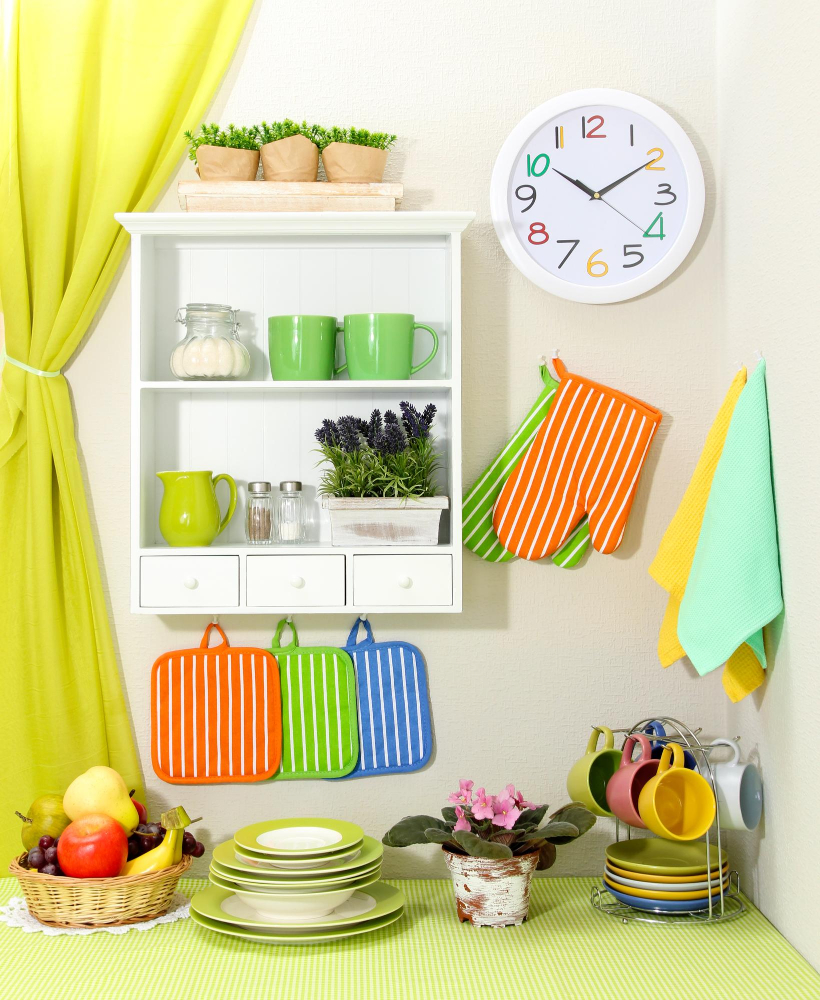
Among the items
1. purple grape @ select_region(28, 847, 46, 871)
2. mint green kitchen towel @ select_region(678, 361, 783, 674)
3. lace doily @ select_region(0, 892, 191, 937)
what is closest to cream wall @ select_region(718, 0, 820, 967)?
mint green kitchen towel @ select_region(678, 361, 783, 674)

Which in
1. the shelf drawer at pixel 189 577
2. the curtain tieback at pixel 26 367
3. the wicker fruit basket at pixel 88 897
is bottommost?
the wicker fruit basket at pixel 88 897

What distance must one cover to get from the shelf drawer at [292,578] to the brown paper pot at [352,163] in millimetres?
632

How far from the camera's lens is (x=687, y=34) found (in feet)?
5.58

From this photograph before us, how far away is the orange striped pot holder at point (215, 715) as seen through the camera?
1.67 metres

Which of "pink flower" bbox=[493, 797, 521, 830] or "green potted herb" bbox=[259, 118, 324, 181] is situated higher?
"green potted herb" bbox=[259, 118, 324, 181]

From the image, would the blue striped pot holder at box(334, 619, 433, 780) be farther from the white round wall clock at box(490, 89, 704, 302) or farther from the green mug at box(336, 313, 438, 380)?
the white round wall clock at box(490, 89, 704, 302)

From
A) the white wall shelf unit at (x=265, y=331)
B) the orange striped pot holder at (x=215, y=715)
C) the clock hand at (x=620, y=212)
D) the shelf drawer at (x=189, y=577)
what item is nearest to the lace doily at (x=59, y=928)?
the orange striped pot holder at (x=215, y=715)

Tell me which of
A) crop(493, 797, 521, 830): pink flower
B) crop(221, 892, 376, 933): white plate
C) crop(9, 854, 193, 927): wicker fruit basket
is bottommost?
crop(221, 892, 376, 933): white plate

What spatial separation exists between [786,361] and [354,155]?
30.0 inches

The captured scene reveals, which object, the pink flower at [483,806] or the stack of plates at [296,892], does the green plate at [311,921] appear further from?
the pink flower at [483,806]

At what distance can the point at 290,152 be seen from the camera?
5.15ft

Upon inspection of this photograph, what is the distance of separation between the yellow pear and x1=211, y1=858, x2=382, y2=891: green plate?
0.19 metres

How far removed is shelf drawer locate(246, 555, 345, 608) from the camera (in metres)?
1.54

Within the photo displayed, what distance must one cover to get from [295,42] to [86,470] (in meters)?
0.86
